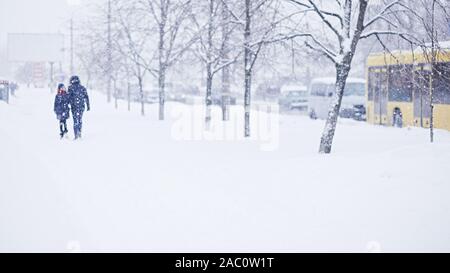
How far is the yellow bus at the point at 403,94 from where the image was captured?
18.8m

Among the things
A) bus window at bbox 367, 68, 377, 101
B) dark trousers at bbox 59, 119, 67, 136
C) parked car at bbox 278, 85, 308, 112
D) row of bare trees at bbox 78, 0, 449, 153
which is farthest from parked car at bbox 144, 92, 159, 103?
dark trousers at bbox 59, 119, 67, 136

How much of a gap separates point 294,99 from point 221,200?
3511cm

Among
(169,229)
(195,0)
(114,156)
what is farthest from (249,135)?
(169,229)

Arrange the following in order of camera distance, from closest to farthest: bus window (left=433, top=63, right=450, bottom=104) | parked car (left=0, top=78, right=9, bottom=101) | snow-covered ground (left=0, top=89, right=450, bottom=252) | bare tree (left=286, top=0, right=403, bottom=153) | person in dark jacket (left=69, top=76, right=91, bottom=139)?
snow-covered ground (left=0, top=89, right=450, bottom=252) < bare tree (left=286, top=0, right=403, bottom=153) < person in dark jacket (left=69, top=76, right=91, bottom=139) < bus window (left=433, top=63, right=450, bottom=104) < parked car (left=0, top=78, right=9, bottom=101)

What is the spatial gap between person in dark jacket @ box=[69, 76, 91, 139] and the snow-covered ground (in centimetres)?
257

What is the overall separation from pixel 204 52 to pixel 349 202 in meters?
14.3

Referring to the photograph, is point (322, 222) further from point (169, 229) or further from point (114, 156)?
point (114, 156)

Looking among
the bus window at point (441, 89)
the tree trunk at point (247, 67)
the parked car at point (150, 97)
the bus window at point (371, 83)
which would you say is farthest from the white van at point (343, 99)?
the parked car at point (150, 97)

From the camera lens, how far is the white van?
28.8 metres

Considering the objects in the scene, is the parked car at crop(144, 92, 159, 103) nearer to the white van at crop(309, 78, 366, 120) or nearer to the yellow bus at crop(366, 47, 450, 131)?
the white van at crop(309, 78, 366, 120)

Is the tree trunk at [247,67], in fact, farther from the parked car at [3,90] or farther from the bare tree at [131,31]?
the parked car at [3,90]

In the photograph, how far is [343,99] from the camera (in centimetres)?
2962

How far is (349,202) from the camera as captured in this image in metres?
7.95

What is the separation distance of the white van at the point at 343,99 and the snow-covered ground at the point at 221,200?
52.8ft
